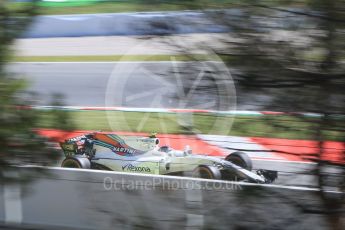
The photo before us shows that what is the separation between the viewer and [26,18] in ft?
8.26

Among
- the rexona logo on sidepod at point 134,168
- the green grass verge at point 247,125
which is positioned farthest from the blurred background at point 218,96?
the rexona logo on sidepod at point 134,168

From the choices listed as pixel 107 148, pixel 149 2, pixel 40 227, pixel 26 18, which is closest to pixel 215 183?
pixel 149 2

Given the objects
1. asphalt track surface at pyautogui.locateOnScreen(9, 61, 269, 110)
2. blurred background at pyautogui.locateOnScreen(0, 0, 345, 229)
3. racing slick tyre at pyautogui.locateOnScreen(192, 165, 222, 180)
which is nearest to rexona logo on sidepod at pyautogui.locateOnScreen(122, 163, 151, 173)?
asphalt track surface at pyautogui.locateOnScreen(9, 61, 269, 110)

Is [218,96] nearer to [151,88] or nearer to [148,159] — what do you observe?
[151,88]

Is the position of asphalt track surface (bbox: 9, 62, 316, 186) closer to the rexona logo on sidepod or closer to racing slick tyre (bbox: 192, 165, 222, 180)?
racing slick tyre (bbox: 192, 165, 222, 180)

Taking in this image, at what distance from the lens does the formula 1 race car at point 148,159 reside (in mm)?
2553

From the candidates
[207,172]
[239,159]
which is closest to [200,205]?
[207,172]

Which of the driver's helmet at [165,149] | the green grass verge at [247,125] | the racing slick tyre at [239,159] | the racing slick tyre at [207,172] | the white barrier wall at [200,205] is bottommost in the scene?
the white barrier wall at [200,205]

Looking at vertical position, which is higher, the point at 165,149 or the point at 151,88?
the point at 151,88

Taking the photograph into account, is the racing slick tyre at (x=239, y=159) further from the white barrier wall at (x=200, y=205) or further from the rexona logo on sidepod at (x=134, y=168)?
the rexona logo on sidepod at (x=134, y=168)

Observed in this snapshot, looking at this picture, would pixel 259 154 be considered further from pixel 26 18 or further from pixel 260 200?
pixel 26 18

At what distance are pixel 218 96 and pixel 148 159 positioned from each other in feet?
6.46

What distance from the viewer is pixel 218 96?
2311 mm

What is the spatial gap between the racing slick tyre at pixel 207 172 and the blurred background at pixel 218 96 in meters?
0.09
